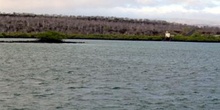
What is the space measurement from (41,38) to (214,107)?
13244 cm

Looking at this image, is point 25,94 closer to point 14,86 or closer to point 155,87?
point 14,86

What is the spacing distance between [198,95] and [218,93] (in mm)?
2222

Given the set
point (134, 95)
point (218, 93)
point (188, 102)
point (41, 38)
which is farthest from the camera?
point (41, 38)

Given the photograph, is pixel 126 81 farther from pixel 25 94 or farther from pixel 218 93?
pixel 25 94

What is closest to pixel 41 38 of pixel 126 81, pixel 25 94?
pixel 126 81

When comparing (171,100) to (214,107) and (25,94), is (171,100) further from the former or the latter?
(25,94)

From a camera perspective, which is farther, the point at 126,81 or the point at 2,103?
the point at 126,81

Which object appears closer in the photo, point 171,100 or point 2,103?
point 2,103

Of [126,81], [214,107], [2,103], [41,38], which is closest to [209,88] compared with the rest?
[126,81]

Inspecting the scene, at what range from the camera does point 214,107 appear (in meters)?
31.7

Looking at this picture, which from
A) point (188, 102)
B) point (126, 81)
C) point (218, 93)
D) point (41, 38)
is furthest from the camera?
point (41, 38)

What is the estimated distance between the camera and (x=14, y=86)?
39.6 metres

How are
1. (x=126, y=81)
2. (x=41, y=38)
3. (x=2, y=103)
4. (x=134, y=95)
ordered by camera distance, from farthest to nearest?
(x=41, y=38) → (x=126, y=81) → (x=134, y=95) → (x=2, y=103)

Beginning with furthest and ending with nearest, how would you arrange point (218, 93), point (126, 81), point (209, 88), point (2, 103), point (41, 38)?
point (41, 38)
point (126, 81)
point (209, 88)
point (218, 93)
point (2, 103)
